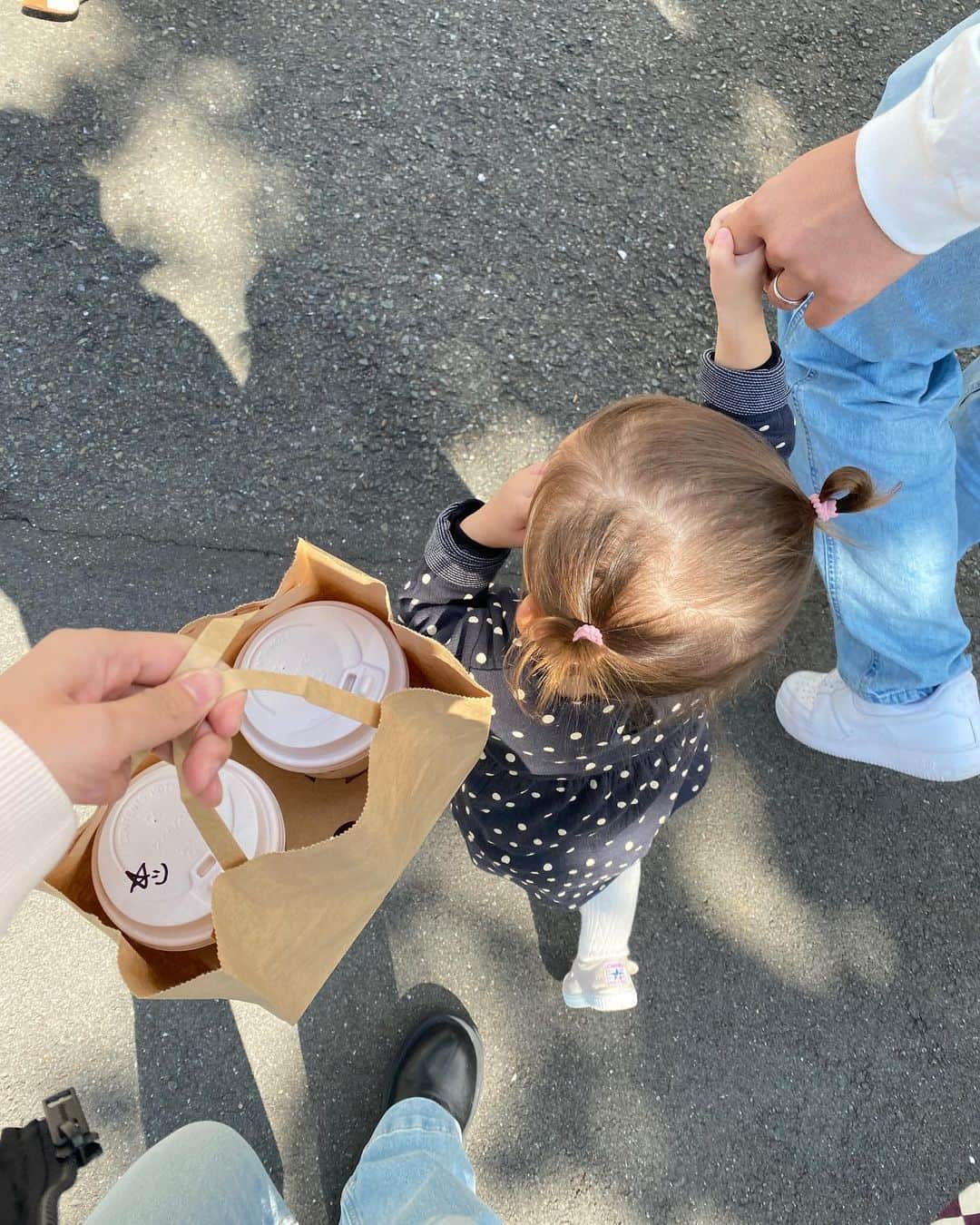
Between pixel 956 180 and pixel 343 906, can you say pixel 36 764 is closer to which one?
pixel 343 906

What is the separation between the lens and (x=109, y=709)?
2.43 feet

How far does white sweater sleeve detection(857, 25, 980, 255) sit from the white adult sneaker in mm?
959

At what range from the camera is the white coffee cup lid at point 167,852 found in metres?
0.90

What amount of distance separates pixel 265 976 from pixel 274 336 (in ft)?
4.81

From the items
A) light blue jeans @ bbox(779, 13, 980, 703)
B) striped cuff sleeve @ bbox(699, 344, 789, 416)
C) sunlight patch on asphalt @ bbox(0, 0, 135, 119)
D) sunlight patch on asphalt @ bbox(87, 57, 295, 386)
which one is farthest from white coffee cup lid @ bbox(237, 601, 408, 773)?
sunlight patch on asphalt @ bbox(0, 0, 135, 119)

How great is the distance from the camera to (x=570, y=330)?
76.2 inches

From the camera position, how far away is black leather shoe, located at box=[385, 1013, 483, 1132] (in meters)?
1.54

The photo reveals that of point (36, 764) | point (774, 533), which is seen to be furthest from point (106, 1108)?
point (774, 533)

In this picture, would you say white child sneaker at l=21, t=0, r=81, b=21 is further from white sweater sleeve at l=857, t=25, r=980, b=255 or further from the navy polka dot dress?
white sweater sleeve at l=857, t=25, r=980, b=255

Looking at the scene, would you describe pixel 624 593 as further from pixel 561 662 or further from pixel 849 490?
pixel 849 490

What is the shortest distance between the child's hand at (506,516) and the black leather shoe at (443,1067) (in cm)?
102

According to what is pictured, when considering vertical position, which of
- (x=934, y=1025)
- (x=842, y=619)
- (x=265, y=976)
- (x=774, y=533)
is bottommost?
(x=934, y=1025)

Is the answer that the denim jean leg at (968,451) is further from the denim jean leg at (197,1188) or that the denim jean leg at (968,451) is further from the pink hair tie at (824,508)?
the denim jean leg at (197,1188)

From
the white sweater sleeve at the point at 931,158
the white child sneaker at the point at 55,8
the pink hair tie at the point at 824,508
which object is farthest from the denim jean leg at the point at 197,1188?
the white child sneaker at the point at 55,8
